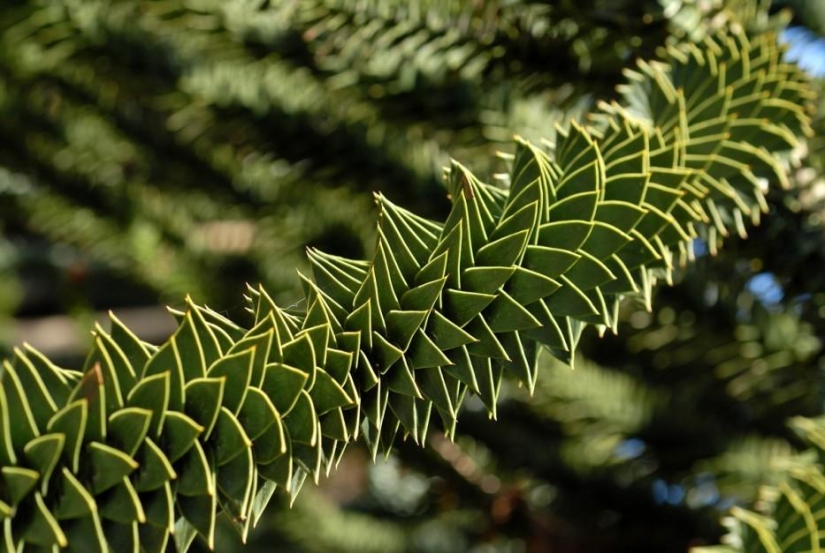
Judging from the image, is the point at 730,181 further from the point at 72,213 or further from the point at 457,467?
the point at 72,213

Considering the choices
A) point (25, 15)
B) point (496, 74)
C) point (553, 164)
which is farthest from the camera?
point (25, 15)

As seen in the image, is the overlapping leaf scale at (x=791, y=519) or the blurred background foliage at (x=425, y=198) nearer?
the overlapping leaf scale at (x=791, y=519)

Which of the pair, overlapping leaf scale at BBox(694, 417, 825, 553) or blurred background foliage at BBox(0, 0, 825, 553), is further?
blurred background foliage at BBox(0, 0, 825, 553)

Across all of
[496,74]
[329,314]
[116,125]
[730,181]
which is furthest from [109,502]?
[116,125]

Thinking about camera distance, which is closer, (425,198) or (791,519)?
(791,519)

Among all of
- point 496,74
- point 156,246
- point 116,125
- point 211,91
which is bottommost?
point 156,246

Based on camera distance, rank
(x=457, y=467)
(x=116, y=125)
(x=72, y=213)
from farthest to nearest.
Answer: (x=72, y=213), (x=116, y=125), (x=457, y=467)

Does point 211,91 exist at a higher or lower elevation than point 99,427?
lower

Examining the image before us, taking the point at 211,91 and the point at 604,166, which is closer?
the point at 604,166
